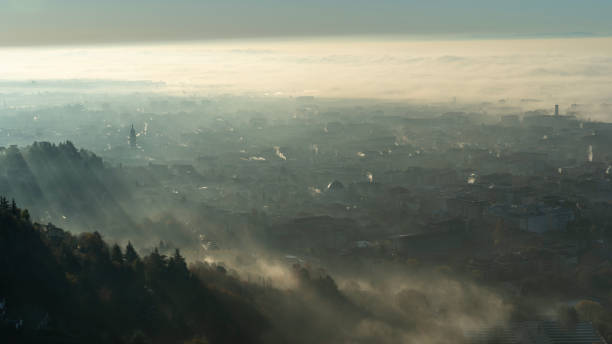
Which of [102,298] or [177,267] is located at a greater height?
[177,267]

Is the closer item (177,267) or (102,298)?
(102,298)

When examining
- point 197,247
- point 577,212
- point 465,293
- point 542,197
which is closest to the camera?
point 465,293

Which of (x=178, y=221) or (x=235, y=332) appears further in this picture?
(x=178, y=221)

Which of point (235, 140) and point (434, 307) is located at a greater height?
point (235, 140)

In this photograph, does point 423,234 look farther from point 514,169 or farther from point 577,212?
point 514,169

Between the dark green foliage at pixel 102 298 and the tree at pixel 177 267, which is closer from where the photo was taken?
the dark green foliage at pixel 102 298

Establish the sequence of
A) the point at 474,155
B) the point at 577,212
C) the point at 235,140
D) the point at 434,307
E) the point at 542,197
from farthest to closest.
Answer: the point at 235,140
the point at 474,155
the point at 542,197
the point at 577,212
the point at 434,307

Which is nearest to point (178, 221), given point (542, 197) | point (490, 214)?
point (490, 214)

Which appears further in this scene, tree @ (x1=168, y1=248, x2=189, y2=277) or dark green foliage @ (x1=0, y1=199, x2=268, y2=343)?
tree @ (x1=168, y1=248, x2=189, y2=277)
